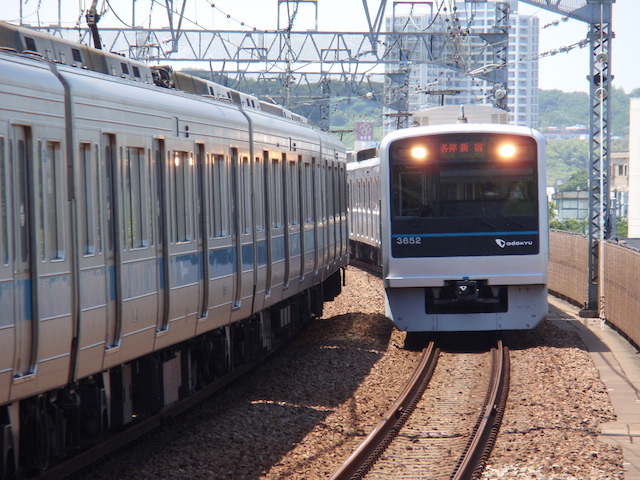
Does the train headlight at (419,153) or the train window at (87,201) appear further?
the train headlight at (419,153)

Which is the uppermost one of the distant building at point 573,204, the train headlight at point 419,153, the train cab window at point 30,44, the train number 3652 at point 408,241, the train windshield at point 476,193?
the train cab window at point 30,44

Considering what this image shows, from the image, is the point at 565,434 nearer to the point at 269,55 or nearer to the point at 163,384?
the point at 163,384

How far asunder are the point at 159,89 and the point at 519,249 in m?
6.78

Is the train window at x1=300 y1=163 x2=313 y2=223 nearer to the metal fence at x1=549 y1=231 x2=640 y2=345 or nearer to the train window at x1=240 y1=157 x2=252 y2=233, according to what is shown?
the train window at x1=240 y1=157 x2=252 y2=233

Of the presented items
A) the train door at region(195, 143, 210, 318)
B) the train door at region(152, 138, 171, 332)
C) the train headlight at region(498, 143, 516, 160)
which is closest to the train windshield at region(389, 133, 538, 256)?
the train headlight at region(498, 143, 516, 160)

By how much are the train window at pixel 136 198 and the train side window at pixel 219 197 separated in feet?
6.20

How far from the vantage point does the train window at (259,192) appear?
12.4 m

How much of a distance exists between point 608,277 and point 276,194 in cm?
694

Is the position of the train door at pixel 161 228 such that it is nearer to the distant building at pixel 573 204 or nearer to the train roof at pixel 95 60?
the train roof at pixel 95 60

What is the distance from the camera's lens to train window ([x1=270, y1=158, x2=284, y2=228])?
13.4 m

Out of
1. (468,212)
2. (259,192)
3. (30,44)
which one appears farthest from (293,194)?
(30,44)

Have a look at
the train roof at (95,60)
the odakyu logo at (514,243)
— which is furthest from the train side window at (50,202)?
the odakyu logo at (514,243)

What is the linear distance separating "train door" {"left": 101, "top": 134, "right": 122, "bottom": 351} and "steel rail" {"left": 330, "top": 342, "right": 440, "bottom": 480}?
1.87m

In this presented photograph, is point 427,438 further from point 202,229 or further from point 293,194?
point 293,194
